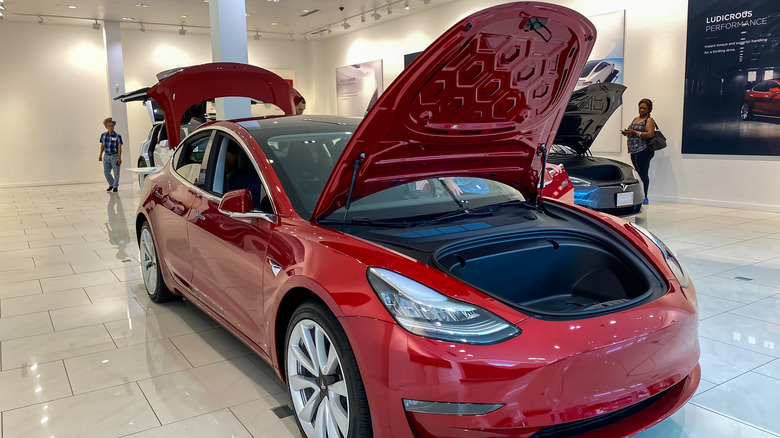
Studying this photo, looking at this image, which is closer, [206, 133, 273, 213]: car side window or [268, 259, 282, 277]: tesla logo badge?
[268, 259, 282, 277]: tesla logo badge

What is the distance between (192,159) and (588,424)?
2.51 metres

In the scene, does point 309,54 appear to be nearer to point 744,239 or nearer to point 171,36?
point 171,36

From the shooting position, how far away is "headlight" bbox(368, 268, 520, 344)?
1.52 meters

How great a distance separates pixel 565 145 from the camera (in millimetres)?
6762

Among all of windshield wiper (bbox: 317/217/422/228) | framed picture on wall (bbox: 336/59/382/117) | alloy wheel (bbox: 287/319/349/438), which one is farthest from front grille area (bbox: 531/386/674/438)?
framed picture on wall (bbox: 336/59/382/117)

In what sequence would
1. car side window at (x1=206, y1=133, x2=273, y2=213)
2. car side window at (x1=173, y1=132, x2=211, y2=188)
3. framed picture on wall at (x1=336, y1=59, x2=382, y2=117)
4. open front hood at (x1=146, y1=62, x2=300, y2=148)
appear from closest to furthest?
car side window at (x1=206, y1=133, x2=273, y2=213), car side window at (x1=173, y1=132, x2=211, y2=188), open front hood at (x1=146, y1=62, x2=300, y2=148), framed picture on wall at (x1=336, y1=59, x2=382, y2=117)

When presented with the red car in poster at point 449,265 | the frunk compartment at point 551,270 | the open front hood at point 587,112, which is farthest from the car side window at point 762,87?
→ the frunk compartment at point 551,270

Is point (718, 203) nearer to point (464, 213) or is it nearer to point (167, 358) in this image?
point (464, 213)

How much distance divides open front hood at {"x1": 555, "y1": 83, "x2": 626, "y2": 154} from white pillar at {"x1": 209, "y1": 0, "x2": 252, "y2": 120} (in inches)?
124

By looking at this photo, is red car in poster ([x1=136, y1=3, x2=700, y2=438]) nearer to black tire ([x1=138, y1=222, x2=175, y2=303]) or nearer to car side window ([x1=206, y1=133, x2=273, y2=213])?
car side window ([x1=206, y1=133, x2=273, y2=213])

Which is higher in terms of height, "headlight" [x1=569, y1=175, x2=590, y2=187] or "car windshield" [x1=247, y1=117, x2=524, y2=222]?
"car windshield" [x1=247, y1=117, x2=524, y2=222]

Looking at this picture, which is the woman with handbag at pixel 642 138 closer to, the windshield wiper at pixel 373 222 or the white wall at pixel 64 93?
the windshield wiper at pixel 373 222

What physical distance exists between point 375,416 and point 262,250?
845 mm

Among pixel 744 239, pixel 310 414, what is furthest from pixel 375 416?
pixel 744 239
